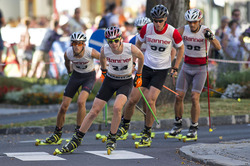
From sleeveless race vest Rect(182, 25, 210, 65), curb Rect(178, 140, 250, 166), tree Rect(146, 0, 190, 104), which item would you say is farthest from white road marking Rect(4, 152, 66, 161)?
tree Rect(146, 0, 190, 104)

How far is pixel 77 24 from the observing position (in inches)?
879

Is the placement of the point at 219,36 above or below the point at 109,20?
below

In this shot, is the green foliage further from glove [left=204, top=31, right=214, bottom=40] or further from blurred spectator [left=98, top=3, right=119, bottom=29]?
glove [left=204, top=31, right=214, bottom=40]

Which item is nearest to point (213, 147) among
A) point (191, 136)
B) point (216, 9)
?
point (191, 136)

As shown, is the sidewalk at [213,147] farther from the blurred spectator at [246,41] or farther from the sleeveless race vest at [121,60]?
the blurred spectator at [246,41]

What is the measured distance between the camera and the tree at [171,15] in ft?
53.2

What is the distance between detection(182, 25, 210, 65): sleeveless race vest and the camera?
472 inches

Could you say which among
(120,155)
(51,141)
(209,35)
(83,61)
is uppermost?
(209,35)

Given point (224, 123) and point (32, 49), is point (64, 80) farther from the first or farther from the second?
point (224, 123)

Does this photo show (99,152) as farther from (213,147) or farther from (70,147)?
(213,147)

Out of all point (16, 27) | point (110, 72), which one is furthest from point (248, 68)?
point (16, 27)

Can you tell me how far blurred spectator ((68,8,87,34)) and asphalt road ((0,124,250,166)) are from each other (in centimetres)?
914

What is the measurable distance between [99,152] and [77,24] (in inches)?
478

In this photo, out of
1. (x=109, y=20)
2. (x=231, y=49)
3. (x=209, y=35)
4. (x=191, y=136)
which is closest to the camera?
(x=209, y=35)
